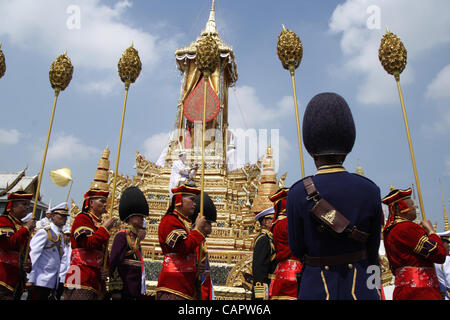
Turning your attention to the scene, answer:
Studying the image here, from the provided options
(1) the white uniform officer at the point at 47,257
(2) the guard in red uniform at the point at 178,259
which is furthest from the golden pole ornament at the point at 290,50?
(1) the white uniform officer at the point at 47,257

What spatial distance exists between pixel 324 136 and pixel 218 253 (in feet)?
37.3

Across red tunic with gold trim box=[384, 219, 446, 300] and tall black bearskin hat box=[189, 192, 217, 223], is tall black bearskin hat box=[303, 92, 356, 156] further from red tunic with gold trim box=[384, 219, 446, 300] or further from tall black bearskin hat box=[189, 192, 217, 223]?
tall black bearskin hat box=[189, 192, 217, 223]

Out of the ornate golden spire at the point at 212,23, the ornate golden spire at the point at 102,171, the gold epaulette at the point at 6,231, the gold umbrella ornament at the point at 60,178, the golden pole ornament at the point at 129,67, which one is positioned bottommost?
the gold epaulette at the point at 6,231

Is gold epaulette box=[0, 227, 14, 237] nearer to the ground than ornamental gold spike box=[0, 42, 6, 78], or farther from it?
nearer to the ground

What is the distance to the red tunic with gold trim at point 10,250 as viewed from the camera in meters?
5.46

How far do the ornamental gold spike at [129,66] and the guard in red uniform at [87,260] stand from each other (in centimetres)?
304

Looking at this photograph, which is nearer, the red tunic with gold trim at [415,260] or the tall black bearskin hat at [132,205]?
the red tunic with gold trim at [415,260]

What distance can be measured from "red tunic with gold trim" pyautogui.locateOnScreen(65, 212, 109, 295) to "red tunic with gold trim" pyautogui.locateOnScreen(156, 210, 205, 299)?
1.04 m

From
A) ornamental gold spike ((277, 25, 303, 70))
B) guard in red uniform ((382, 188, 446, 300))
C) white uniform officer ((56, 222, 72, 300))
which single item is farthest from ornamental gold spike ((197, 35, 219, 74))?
white uniform officer ((56, 222, 72, 300))

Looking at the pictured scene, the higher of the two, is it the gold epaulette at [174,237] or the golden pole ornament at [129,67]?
the golden pole ornament at [129,67]

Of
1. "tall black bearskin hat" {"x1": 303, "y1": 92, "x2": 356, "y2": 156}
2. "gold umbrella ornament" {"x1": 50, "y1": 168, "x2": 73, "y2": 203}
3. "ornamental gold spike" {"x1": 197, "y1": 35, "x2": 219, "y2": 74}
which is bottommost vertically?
"tall black bearskin hat" {"x1": 303, "y1": 92, "x2": 356, "y2": 156}

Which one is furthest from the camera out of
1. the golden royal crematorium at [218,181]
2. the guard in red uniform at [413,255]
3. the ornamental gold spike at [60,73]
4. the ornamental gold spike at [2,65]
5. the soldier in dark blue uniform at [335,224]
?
the golden royal crematorium at [218,181]

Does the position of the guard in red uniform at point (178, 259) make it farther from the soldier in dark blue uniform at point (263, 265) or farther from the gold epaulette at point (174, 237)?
the soldier in dark blue uniform at point (263, 265)

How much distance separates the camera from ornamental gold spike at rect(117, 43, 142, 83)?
22.5 feet
